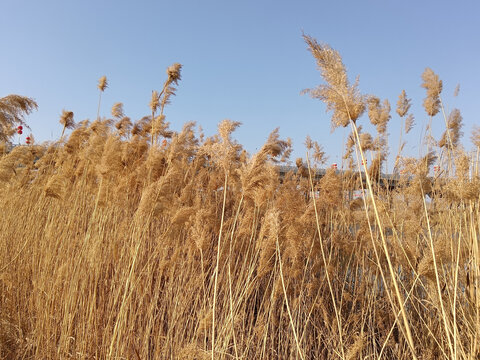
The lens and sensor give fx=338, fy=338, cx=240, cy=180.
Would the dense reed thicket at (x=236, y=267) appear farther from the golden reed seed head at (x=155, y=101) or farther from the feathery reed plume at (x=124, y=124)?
the feathery reed plume at (x=124, y=124)

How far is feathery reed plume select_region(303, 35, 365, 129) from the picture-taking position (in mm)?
1273

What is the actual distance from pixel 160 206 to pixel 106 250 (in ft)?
2.72

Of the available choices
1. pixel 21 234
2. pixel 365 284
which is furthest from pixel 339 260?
pixel 21 234

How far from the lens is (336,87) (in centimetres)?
131

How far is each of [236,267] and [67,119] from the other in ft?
11.0

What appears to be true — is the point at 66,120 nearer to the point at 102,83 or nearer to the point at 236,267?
the point at 102,83

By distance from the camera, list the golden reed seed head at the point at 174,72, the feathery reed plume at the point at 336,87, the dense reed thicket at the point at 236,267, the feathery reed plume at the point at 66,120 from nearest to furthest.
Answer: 1. the feathery reed plume at the point at 336,87
2. the dense reed thicket at the point at 236,267
3. the golden reed seed head at the point at 174,72
4. the feathery reed plume at the point at 66,120

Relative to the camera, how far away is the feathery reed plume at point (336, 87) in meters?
1.27

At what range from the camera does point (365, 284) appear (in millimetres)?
2875

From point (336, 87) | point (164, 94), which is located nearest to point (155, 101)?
point (164, 94)

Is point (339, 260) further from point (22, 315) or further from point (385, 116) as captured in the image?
point (22, 315)

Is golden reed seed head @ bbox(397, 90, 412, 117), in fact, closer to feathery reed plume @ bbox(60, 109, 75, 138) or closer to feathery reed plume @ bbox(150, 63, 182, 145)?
feathery reed plume @ bbox(150, 63, 182, 145)

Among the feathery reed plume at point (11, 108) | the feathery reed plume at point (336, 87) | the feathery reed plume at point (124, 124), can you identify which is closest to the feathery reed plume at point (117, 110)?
the feathery reed plume at point (124, 124)

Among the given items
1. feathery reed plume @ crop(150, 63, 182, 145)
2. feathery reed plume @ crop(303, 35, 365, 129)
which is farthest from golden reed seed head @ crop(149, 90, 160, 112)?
feathery reed plume @ crop(303, 35, 365, 129)
